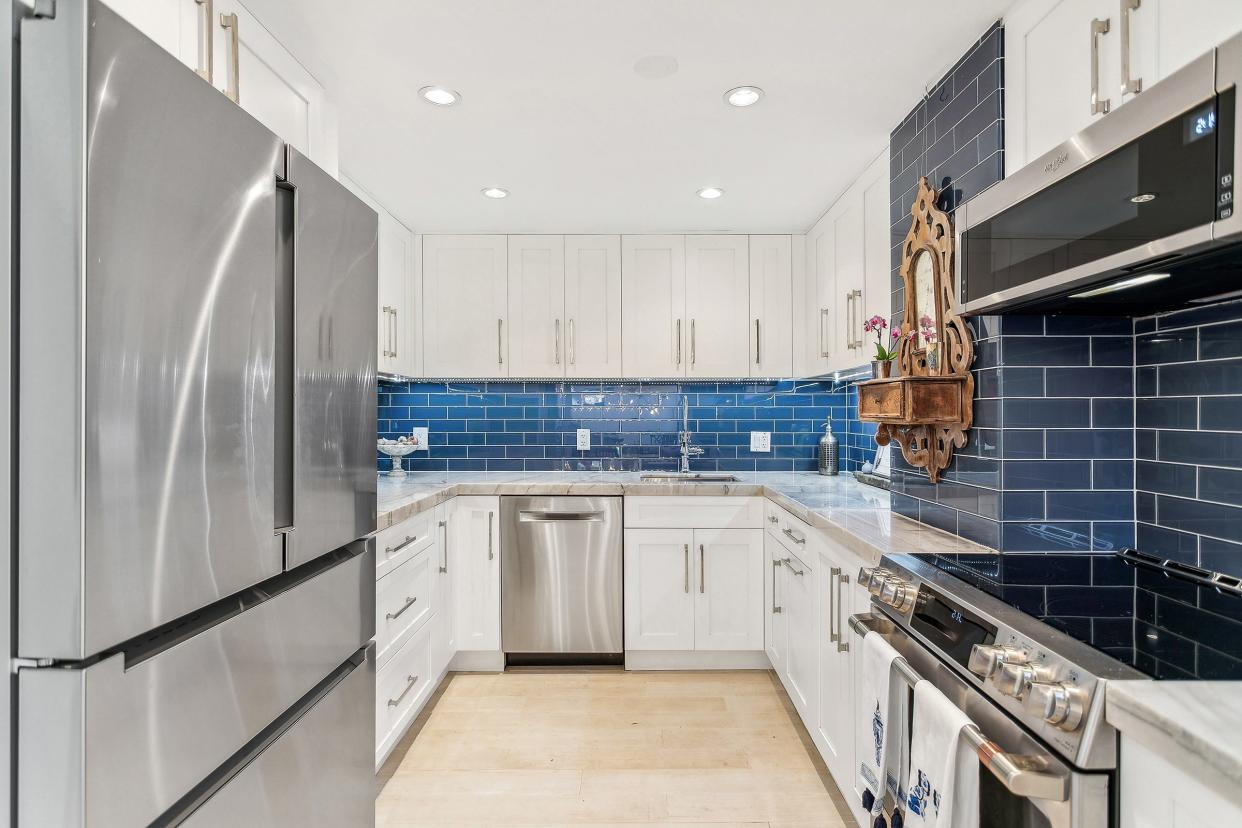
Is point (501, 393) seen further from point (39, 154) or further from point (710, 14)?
point (39, 154)

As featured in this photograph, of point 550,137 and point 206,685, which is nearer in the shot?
point 206,685

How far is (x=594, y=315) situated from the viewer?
3420mm

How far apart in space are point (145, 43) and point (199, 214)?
0.21 meters

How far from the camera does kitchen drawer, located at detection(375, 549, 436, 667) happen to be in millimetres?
2104

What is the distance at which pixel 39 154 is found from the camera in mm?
701

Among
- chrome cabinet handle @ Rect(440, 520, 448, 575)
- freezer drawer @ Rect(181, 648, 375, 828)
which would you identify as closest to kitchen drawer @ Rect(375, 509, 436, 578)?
chrome cabinet handle @ Rect(440, 520, 448, 575)

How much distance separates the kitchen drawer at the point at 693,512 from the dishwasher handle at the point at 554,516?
0.55ft

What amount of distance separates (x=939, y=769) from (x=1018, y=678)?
0.87 feet

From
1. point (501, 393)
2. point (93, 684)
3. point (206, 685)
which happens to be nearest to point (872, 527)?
point (206, 685)

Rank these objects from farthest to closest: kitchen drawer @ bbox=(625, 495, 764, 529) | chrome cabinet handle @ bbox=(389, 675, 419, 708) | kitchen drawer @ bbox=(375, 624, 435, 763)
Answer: kitchen drawer @ bbox=(625, 495, 764, 529), chrome cabinet handle @ bbox=(389, 675, 419, 708), kitchen drawer @ bbox=(375, 624, 435, 763)

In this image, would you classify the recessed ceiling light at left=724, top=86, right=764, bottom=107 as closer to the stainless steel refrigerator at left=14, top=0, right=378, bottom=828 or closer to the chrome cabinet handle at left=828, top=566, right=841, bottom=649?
the stainless steel refrigerator at left=14, top=0, right=378, bottom=828

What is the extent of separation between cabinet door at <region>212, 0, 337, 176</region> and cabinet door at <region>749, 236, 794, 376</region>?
2254mm

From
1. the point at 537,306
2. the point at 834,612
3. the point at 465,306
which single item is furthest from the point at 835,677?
the point at 465,306

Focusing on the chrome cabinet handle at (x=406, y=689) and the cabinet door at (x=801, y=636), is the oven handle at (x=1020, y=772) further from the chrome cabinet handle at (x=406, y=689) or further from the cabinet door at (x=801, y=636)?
the chrome cabinet handle at (x=406, y=689)
